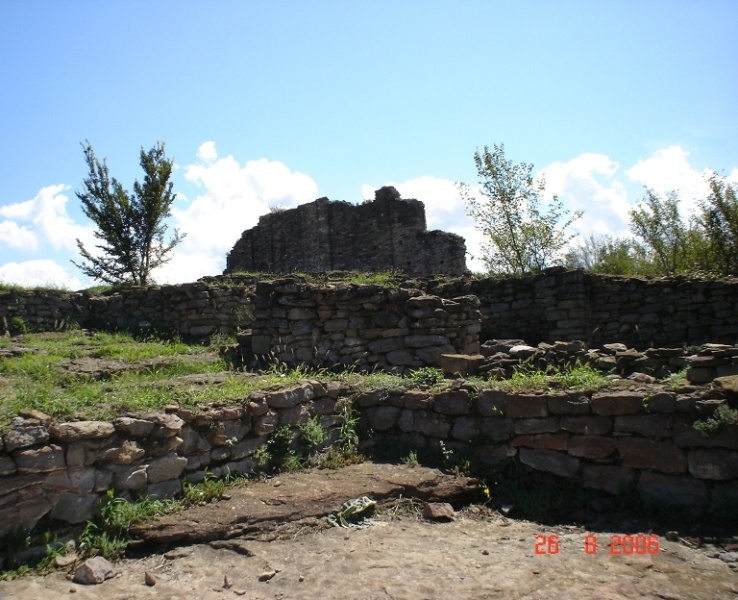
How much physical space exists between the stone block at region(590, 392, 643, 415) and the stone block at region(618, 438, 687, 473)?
0.26 meters

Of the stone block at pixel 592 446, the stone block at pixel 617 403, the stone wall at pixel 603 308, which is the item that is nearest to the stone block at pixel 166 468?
the stone block at pixel 592 446

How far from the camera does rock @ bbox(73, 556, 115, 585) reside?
12.7 ft

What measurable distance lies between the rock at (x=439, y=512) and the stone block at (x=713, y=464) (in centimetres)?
210

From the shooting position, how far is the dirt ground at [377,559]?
12.4 ft

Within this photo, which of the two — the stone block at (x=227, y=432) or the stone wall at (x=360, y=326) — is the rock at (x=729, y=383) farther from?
the stone block at (x=227, y=432)

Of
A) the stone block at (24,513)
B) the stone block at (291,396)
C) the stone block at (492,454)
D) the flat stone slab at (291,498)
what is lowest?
the flat stone slab at (291,498)

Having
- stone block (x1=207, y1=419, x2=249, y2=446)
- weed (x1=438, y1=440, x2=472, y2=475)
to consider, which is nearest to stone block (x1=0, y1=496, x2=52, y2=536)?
stone block (x1=207, y1=419, x2=249, y2=446)

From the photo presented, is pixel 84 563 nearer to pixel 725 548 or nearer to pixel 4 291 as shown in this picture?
pixel 725 548

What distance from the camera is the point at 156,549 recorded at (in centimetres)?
436

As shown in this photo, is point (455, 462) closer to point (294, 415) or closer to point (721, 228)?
point (294, 415)

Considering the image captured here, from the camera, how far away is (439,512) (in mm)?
5148

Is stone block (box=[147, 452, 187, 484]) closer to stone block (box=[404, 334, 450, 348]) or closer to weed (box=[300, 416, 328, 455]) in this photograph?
weed (box=[300, 416, 328, 455])

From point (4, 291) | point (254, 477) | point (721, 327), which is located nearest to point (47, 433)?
point (254, 477)
